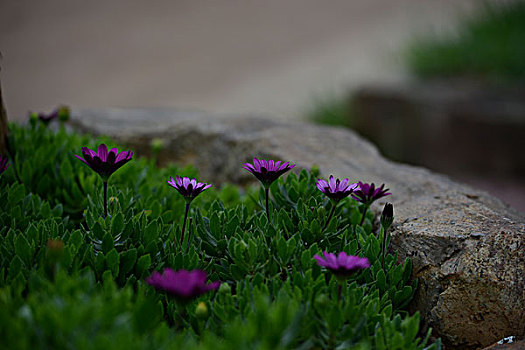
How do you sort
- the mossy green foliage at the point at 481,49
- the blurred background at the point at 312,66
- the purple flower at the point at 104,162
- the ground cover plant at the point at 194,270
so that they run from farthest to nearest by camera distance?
the mossy green foliage at the point at 481,49 < the blurred background at the point at 312,66 < the purple flower at the point at 104,162 < the ground cover plant at the point at 194,270

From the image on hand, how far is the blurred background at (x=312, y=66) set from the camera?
16.2 feet

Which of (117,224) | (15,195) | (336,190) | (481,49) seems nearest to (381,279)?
(336,190)

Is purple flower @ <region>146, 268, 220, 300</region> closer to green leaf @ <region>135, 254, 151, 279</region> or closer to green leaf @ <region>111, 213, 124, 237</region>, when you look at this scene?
green leaf @ <region>135, 254, 151, 279</region>

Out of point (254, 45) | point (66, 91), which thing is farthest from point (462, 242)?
point (254, 45)

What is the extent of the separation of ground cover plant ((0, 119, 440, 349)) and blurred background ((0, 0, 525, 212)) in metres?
2.36

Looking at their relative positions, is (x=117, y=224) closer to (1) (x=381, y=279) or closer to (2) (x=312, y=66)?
(1) (x=381, y=279)

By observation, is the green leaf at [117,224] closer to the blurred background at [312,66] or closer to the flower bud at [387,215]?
the flower bud at [387,215]

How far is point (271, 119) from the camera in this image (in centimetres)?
330

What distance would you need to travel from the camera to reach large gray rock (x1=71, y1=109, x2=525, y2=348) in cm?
171

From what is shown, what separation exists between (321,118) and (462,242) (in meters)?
4.31

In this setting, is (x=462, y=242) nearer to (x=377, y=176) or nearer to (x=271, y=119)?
(x=377, y=176)

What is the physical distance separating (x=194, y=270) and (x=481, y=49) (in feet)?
16.6

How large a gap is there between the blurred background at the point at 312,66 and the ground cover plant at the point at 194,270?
7.73ft

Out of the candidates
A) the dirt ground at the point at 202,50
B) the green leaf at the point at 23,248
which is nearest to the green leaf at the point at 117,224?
the green leaf at the point at 23,248
